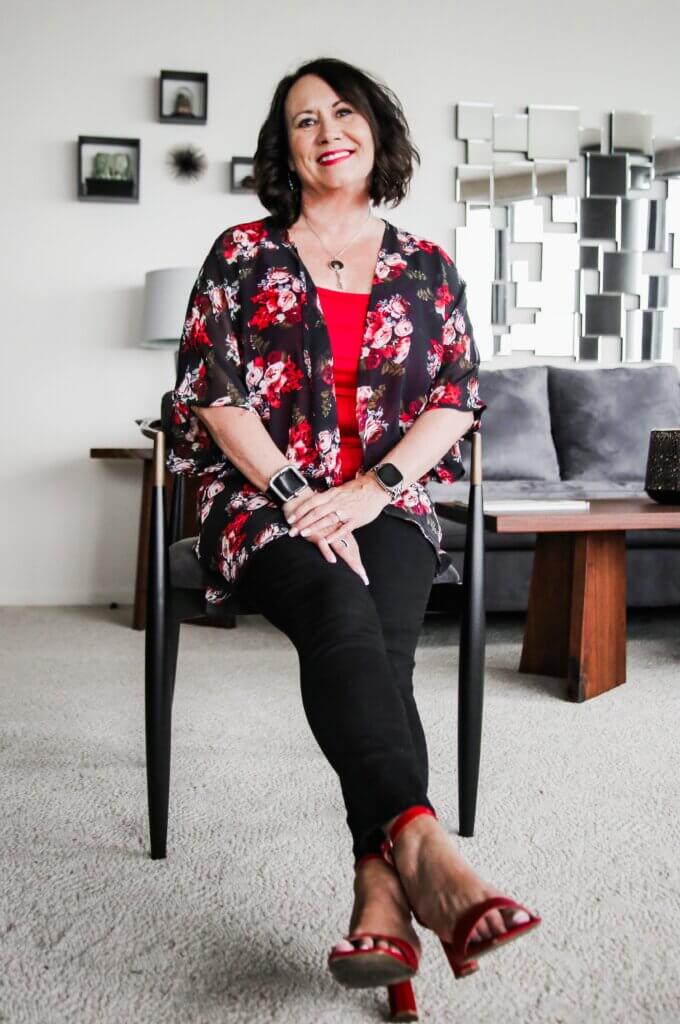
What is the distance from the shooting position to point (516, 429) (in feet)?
11.4

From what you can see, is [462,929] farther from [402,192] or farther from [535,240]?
[535,240]

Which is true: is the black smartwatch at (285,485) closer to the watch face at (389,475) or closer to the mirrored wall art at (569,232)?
the watch face at (389,475)

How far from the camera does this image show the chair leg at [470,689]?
4.56ft

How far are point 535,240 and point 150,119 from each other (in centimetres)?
168

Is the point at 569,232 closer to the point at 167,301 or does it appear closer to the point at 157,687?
the point at 167,301

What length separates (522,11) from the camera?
395cm

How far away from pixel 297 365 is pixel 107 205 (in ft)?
8.76

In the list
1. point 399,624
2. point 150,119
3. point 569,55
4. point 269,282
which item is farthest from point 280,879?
point 569,55

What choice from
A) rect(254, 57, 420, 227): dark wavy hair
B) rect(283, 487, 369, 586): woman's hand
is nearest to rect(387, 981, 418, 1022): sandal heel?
rect(283, 487, 369, 586): woman's hand

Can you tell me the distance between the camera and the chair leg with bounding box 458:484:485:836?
4.56ft

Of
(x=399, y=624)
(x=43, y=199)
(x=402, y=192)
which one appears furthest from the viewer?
(x=43, y=199)

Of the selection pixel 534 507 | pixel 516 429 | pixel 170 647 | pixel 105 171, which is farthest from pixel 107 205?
pixel 170 647

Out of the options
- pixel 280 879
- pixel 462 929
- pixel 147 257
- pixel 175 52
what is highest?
pixel 175 52

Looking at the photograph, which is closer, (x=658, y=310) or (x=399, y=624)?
(x=399, y=624)
